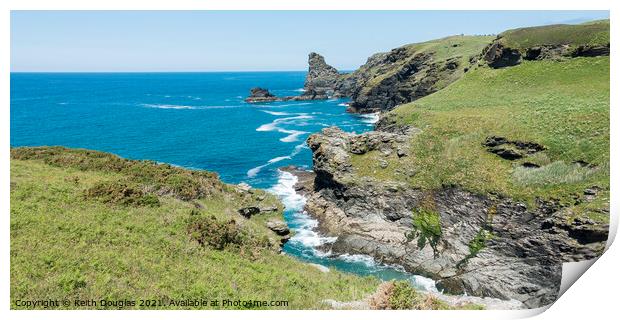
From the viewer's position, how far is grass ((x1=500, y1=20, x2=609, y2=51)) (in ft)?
233

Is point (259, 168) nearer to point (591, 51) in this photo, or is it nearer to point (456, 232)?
point (456, 232)

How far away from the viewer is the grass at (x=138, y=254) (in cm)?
1923

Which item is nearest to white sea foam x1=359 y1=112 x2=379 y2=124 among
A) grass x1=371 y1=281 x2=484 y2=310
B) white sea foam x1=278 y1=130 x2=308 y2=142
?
white sea foam x1=278 y1=130 x2=308 y2=142

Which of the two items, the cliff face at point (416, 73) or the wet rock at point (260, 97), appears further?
the wet rock at point (260, 97)

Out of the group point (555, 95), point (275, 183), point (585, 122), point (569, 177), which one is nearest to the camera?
point (569, 177)

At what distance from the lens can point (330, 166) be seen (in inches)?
2189

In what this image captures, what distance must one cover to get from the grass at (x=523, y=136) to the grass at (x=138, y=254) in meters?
24.1

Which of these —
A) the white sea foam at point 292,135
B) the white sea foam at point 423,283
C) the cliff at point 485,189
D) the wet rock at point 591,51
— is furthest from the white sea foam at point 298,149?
the wet rock at point 591,51

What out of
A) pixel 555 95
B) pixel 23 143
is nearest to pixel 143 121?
pixel 23 143

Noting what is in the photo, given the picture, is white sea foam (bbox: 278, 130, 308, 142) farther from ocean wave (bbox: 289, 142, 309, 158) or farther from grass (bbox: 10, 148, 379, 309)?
grass (bbox: 10, 148, 379, 309)

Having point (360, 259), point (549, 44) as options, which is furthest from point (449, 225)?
point (549, 44)

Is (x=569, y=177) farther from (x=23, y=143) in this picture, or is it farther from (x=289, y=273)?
(x=23, y=143)

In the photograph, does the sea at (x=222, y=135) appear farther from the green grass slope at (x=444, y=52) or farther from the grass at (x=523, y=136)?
the green grass slope at (x=444, y=52)

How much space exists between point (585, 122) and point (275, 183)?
42997mm
